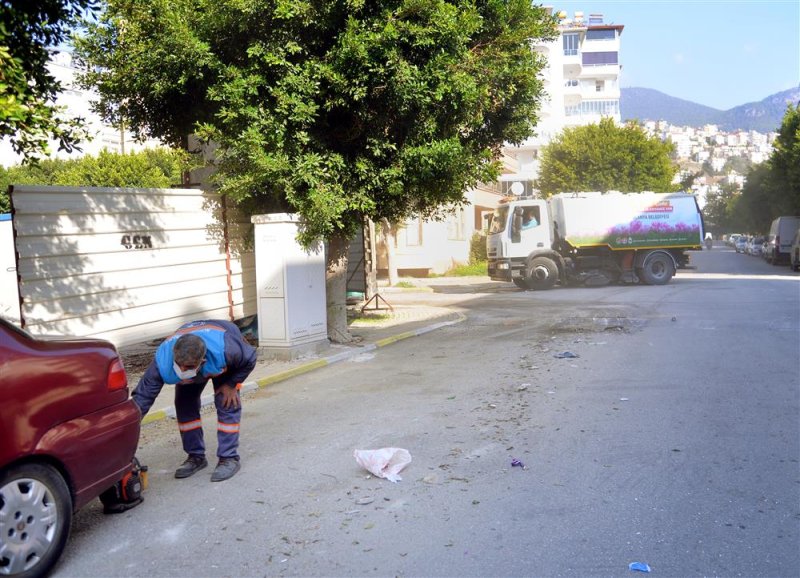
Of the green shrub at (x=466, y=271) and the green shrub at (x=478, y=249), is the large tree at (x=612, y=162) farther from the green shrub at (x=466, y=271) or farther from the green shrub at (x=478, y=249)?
the green shrub at (x=466, y=271)

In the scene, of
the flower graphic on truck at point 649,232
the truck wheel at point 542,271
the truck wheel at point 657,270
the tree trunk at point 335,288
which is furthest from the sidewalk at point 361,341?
the truck wheel at point 657,270

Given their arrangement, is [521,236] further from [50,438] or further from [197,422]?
[50,438]

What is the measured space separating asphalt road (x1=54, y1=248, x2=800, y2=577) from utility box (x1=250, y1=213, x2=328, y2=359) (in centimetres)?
103

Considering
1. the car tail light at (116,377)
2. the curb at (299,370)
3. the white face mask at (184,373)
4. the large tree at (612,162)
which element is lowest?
the curb at (299,370)

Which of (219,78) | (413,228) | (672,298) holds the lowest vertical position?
(672,298)

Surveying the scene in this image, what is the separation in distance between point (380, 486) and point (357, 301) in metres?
13.5

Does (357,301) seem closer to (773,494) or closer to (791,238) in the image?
(773,494)

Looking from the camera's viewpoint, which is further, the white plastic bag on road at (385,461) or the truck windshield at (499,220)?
the truck windshield at (499,220)

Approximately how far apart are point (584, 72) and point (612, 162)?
135 feet

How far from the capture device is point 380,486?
4984 millimetres

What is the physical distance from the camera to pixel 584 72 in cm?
7831

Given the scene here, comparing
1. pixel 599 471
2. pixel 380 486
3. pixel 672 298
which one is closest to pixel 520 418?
pixel 599 471

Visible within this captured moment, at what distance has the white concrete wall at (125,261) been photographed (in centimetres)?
787

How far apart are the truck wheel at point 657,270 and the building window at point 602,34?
62.6 metres
